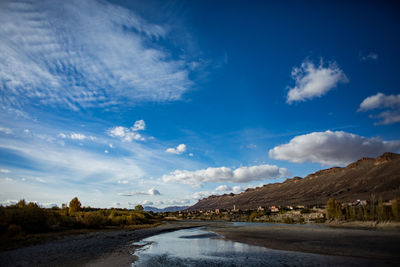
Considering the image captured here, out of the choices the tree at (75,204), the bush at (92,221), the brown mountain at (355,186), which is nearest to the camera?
the bush at (92,221)

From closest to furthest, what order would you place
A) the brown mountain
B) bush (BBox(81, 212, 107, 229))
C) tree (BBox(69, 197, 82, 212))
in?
bush (BBox(81, 212, 107, 229)) → tree (BBox(69, 197, 82, 212)) → the brown mountain

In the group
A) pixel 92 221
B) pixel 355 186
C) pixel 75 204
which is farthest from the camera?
pixel 355 186

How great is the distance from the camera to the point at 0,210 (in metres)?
25.0

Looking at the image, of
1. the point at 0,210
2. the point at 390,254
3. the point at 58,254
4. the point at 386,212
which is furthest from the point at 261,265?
the point at 386,212

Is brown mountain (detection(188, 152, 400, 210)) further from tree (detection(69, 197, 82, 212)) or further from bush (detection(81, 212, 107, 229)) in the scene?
tree (detection(69, 197, 82, 212))

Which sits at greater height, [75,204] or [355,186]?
[355,186]

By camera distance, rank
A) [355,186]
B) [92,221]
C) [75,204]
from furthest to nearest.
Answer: [355,186] → [75,204] → [92,221]

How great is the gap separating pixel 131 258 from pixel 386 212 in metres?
53.7

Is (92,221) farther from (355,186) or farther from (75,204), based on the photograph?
(355,186)

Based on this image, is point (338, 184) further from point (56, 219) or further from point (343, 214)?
point (56, 219)

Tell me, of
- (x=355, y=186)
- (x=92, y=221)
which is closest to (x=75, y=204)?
(x=92, y=221)

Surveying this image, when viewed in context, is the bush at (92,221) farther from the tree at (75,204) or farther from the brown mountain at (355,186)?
the brown mountain at (355,186)

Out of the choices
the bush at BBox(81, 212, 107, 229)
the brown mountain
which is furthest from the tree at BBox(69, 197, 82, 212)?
the brown mountain

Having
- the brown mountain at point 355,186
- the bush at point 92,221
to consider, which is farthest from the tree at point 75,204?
the brown mountain at point 355,186
